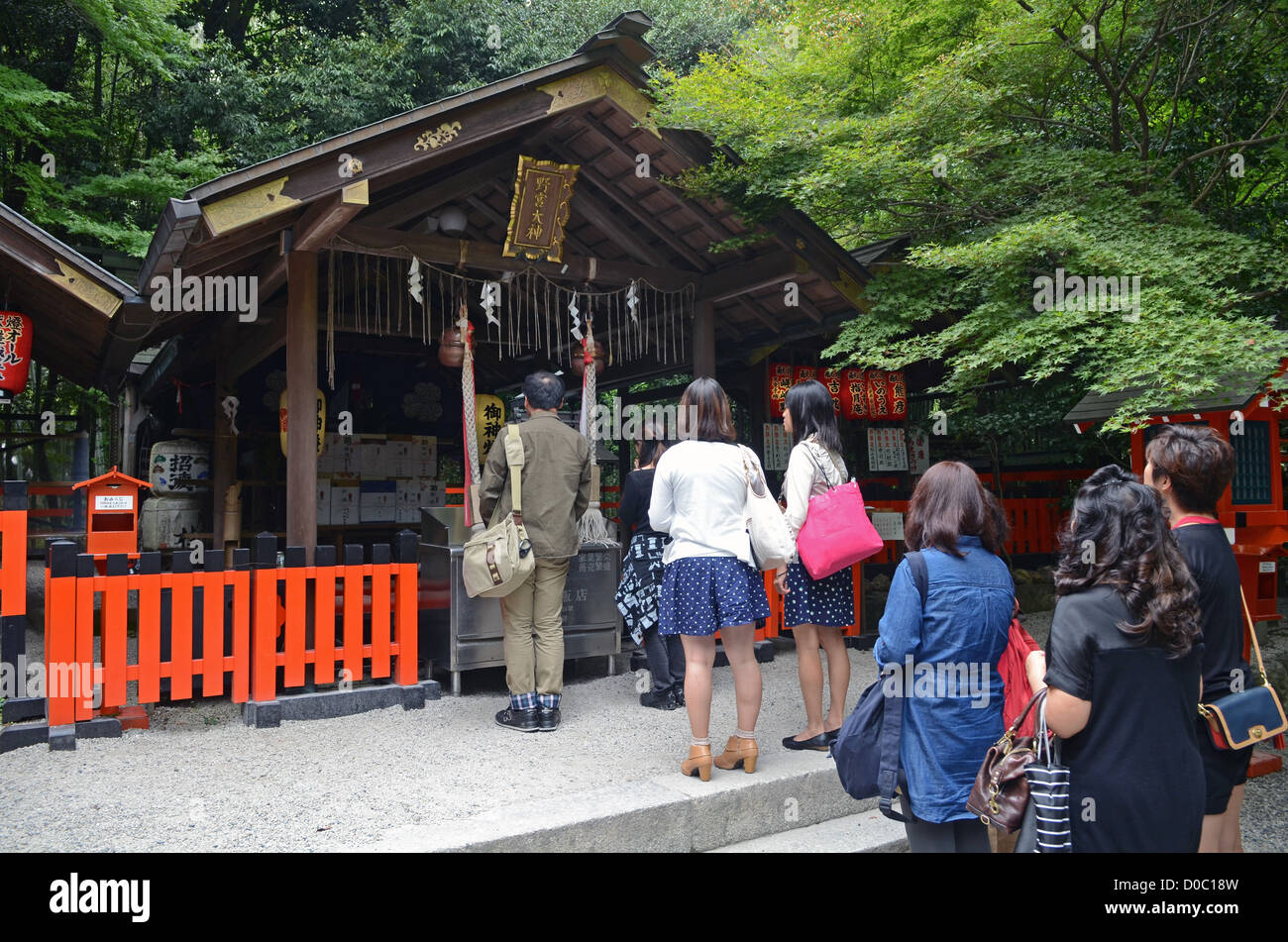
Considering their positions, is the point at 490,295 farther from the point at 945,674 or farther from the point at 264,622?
the point at 945,674

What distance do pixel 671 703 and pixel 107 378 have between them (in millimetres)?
7641

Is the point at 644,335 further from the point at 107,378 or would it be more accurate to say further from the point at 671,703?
the point at 107,378

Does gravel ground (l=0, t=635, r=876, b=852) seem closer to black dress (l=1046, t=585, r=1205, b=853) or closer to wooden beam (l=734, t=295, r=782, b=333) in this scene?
black dress (l=1046, t=585, r=1205, b=853)

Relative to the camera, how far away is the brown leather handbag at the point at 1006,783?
251 cm

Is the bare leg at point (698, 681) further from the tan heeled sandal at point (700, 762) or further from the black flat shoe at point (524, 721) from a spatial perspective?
the black flat shoe at point (524, 721)

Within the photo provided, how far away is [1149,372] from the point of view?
4500 millimetres

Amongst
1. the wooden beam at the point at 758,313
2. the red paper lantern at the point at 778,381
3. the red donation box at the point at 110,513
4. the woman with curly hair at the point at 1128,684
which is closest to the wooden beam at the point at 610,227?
the wooden beam at the point at 758,313

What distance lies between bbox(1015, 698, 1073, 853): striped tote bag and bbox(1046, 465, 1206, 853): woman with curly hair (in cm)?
4

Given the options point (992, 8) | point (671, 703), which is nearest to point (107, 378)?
point (671, 703)

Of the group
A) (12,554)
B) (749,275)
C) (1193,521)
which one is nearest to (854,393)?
(749,275)

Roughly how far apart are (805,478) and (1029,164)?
346 cm

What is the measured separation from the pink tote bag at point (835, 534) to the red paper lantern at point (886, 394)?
16.9 ft

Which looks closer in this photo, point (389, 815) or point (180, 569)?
point (389, 815)

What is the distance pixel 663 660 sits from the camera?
6156mm
